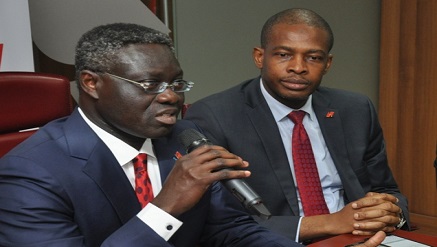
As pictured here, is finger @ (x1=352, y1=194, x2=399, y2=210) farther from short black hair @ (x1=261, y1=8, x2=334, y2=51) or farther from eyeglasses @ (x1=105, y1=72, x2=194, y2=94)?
eyeglasses @ (x1=105, y1=72, x2=194, y2=94)

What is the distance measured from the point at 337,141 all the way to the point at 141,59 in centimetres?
109

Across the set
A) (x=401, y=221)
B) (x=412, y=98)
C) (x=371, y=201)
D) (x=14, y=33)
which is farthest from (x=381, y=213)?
(x=412, y=98)

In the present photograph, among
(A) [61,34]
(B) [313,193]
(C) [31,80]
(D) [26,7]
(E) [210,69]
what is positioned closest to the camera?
(C) [31,80]

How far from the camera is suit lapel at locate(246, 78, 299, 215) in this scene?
200 centimetres

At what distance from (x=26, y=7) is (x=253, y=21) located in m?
1.55

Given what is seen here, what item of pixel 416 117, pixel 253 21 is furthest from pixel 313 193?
pixel 416 117

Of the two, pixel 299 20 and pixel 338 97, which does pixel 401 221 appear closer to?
pixel 338 97

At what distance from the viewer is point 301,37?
2094 millimetres

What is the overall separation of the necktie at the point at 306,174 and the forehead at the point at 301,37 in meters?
0.30

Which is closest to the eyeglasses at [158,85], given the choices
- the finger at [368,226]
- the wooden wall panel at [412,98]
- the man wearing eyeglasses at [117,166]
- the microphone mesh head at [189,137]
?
the man wearing eyeglasses at [117,166]

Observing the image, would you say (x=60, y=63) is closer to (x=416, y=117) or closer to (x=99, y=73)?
(x=99, y=73)

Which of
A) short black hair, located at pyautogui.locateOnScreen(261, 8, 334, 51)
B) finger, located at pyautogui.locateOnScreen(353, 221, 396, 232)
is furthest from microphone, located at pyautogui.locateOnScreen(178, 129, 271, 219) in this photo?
short black hair, located at pyautogui.locateOnScreen(261, 8, 334, 51)

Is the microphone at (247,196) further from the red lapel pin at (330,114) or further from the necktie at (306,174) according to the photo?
the red lapel pin at (330,114)

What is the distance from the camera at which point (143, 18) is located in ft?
10.1
